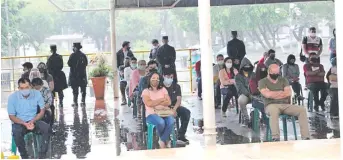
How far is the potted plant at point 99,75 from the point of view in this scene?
62.1 ft

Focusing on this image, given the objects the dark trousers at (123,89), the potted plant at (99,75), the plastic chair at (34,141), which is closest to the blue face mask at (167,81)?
the plastic chair at (34,141)

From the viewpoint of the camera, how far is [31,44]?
Answer: 1631 inches

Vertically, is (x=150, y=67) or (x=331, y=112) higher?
(x=150, y=67)

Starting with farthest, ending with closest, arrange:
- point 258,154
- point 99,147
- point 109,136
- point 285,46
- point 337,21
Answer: point 285,46 < point 109,136 < point 99,147 < point 258,154 < point 337,21

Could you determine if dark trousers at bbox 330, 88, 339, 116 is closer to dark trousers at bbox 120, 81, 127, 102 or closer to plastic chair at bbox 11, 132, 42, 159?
plastic chair at bbox 11, 132, 42, 159

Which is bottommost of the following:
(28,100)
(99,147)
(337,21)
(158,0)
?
(99,147)

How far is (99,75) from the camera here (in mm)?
19000

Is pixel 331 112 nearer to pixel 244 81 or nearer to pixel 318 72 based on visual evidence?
pixel 318 72

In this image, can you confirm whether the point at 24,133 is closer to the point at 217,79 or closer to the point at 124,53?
the point at 217,79

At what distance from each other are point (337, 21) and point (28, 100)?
19.3 feet

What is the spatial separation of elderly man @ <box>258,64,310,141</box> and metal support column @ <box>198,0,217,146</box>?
1.42 m

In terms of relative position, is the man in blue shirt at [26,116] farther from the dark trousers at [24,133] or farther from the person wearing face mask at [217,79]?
the person wearing face mask at [217,79]

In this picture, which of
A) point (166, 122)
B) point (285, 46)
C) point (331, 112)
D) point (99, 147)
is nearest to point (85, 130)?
point (99, 147)

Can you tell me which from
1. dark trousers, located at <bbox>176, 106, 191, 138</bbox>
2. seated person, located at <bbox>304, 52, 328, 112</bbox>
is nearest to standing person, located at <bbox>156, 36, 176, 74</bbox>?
seated person, located at <bbox>304, 52, 328, 112</bbox>
